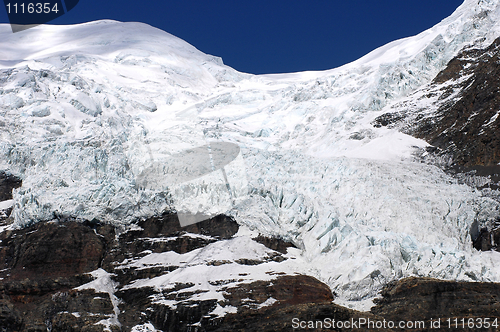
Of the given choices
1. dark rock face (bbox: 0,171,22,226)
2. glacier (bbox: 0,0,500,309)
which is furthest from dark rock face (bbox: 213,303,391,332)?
dark rock face (bbox: 0,171,22,226)

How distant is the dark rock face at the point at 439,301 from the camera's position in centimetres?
3316

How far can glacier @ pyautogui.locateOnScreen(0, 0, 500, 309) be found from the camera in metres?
40.6

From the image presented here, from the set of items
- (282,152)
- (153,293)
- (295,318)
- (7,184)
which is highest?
(7,184)

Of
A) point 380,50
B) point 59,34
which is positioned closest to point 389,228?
point 380,50

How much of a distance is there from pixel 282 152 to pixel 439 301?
25.1 metres

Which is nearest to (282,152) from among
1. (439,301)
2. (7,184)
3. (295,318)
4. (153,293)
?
(153,293)

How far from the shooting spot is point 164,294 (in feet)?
128

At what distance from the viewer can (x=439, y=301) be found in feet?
113

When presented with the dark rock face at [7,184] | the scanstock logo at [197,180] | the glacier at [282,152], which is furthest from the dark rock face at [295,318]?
the dark rock face at [7,184]

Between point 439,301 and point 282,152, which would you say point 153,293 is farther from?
point 282,152

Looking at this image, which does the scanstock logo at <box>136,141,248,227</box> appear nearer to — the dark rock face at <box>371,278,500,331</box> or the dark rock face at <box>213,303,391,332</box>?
the dark rock face at <box>213,303,391,332</box>

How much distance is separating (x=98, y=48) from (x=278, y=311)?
74943mm

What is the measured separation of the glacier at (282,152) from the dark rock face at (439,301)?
1278 millimetres

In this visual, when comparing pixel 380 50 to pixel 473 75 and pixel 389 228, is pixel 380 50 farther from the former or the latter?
pixel 389 228
